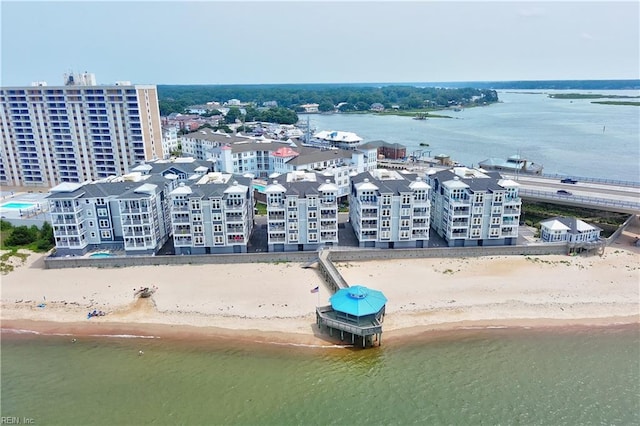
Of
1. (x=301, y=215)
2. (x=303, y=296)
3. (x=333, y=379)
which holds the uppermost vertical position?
(x=301, y=215)

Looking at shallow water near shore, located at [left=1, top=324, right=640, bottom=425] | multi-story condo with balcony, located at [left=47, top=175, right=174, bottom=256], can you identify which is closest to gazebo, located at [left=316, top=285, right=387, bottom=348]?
shallow water near shore, located at [left=1, top=324, right=640, bottom=425]

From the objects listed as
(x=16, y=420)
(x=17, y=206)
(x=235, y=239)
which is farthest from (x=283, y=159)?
(x=16, y=420)

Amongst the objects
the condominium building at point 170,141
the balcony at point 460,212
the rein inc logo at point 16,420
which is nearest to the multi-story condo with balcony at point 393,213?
the balcony at point 460,212

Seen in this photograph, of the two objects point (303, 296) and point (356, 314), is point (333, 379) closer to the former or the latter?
point (356, 314)

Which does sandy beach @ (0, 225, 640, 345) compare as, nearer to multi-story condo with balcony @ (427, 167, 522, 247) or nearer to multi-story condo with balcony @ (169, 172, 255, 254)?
multi-story condo with balcony @ (427, 167, 522, 247)

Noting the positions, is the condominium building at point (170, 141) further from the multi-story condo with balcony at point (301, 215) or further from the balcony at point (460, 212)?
the balcony at point (460, 212)
